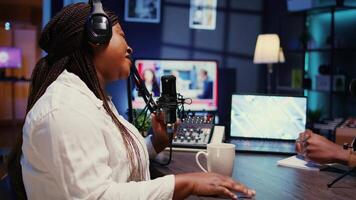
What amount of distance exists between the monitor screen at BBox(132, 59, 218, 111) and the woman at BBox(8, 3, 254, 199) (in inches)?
67.2

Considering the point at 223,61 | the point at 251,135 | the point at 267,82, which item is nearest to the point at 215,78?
the point at 223,61

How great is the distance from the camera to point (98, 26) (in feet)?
3.44

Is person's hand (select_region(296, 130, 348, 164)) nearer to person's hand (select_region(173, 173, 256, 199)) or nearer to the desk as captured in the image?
the desk

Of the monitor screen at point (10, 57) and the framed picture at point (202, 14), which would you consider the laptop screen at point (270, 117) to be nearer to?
the framed picture at point (202, 14)

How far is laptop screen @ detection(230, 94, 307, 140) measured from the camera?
1.99 meters

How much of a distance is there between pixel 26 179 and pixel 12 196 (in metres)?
0.09

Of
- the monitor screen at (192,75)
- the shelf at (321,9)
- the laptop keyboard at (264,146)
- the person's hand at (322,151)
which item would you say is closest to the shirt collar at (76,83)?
the person's hand at (322,151)

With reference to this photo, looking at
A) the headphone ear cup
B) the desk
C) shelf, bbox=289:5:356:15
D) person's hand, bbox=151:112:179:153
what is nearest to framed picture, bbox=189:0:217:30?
shelf, bbox=289:5:356:15

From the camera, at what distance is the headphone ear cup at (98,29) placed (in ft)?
3.44

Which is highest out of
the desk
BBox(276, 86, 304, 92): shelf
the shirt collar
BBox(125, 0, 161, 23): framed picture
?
BBox(125, 0, 161, 23): framed picture

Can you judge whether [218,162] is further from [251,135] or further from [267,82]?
[267,82]

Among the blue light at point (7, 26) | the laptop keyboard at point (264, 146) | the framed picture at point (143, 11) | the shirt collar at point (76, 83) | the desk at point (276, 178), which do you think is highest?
the blue light at point (7, 26)

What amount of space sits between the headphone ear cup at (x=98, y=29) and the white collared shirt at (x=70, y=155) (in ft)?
0.47

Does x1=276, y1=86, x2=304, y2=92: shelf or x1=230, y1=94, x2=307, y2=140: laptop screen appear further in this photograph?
x1=276, y1=86, x2=304, y2=92: shelf
